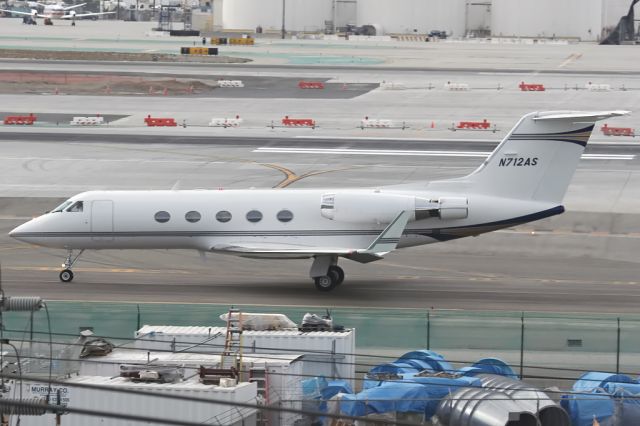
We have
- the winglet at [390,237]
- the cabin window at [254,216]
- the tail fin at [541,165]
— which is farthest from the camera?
the cabin window at [254,216]

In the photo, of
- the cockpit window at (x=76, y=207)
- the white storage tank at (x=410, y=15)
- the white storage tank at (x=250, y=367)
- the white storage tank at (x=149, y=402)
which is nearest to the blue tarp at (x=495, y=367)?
the white storage tank at (x=250, y=367)

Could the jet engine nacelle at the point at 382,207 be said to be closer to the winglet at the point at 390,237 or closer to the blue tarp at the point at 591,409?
the winglet at the point at 390,237

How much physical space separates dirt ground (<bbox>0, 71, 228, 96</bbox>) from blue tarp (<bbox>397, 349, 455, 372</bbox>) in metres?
70.5

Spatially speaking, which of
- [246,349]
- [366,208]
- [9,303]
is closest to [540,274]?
[366,208]

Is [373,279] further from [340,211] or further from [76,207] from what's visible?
[76,207]

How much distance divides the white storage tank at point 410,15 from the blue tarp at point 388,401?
172783mm

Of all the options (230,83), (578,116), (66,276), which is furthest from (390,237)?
(230,83)

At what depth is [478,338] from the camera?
91.2 ft

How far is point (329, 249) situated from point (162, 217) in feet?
17.4

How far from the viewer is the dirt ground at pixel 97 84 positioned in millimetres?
96250

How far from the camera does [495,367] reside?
26.5 metres

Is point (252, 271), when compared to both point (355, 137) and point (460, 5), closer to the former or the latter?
point (355, 137)

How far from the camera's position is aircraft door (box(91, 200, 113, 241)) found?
38.5m

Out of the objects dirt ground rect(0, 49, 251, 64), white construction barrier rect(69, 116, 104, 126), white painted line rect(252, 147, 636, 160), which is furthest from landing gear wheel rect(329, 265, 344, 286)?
dirt ground rect(0, 49, 251, 64)
